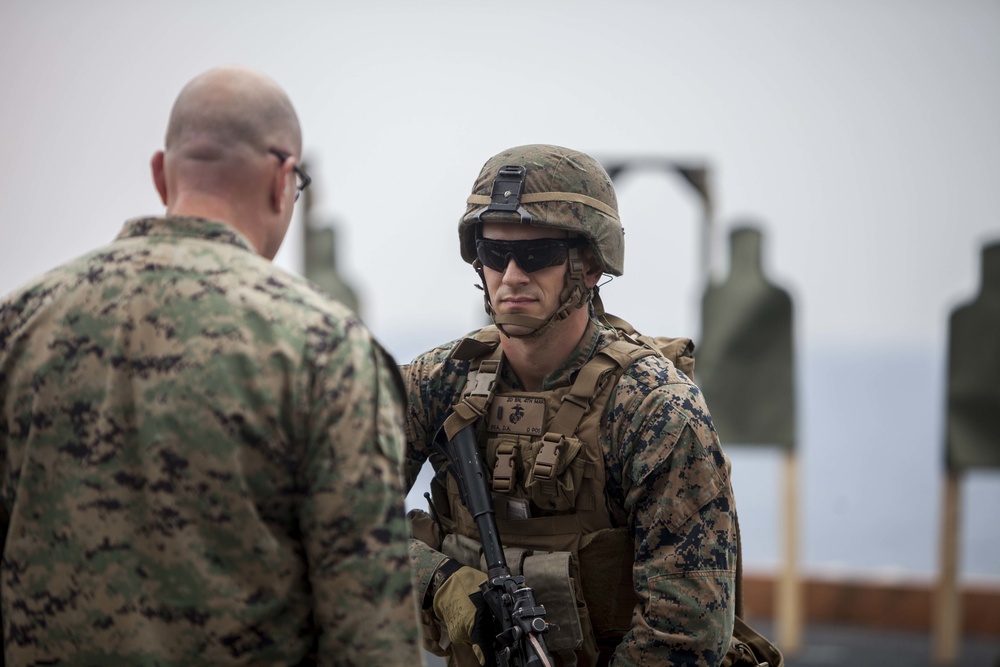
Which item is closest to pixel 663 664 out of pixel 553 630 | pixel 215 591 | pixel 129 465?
Result: pixel 553 630

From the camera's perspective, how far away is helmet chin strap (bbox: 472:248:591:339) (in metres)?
2.92

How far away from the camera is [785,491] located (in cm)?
774

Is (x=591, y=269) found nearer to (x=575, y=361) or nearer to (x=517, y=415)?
(x=575, y=361)

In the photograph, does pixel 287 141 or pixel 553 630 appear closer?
pixel 287 141

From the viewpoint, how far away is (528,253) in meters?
2.95

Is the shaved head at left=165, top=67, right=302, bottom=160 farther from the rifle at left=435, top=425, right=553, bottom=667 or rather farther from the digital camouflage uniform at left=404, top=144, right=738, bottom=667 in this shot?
the rifle at left=435, top=425, right=553, bottom=667

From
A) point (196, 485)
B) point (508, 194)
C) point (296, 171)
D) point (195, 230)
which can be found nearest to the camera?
point (196, 485)

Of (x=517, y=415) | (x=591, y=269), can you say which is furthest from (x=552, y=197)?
(x=517, y=415)

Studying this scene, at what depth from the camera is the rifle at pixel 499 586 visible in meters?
2.65

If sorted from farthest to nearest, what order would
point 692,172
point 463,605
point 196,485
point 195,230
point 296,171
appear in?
point 692,172, point 463,605, point 296,171, point 195,230, point 196,485

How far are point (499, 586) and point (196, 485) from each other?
1.07 m

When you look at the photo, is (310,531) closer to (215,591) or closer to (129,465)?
(215,591)

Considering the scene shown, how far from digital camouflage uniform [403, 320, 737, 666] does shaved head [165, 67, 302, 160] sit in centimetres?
118

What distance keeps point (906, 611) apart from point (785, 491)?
1.17m
